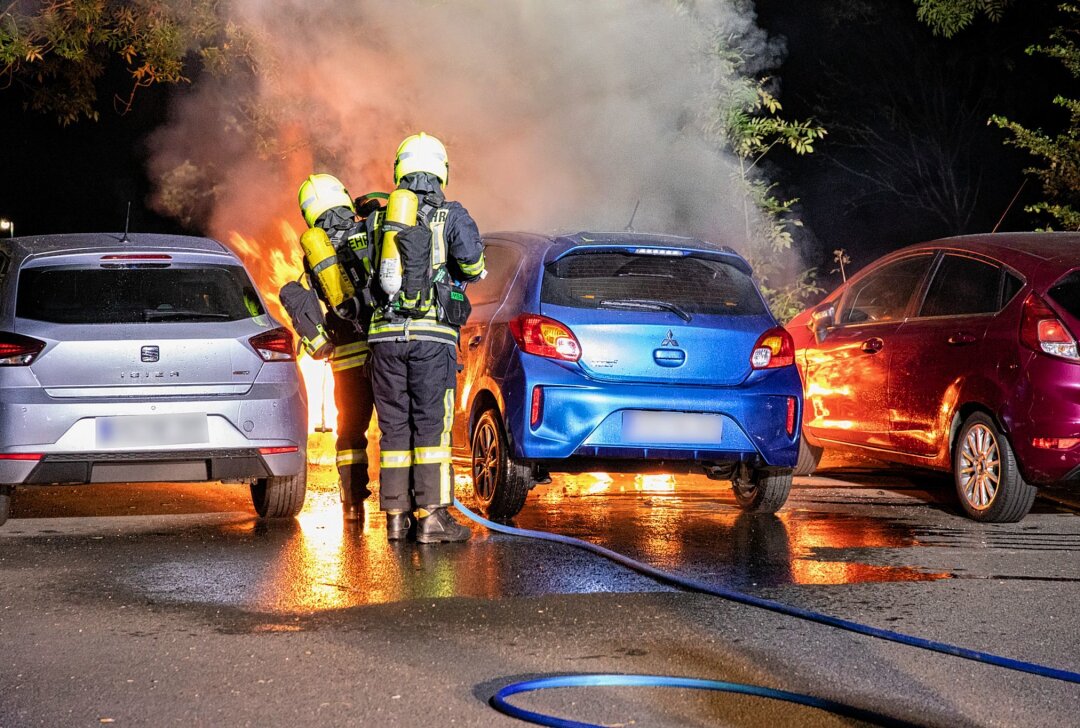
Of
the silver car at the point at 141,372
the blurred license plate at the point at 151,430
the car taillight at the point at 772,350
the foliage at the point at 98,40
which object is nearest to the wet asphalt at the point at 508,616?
the silver car at the point at 141,372

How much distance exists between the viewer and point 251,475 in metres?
7.31

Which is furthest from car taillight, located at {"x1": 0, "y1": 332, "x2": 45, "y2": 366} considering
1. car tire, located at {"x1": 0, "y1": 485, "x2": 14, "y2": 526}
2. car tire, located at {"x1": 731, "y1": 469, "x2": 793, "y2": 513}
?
car tire, located at {"x1": 731, "y1": 469, "x2": 793, "y2": 513}

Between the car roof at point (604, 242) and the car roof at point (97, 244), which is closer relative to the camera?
the car roof at point (97, 244)

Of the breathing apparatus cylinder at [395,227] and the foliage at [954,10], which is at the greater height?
the foliage at [954,10]

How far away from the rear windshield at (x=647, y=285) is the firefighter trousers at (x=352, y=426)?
1185mm

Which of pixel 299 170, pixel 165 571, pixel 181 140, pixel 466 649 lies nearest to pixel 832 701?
pixel 466 649

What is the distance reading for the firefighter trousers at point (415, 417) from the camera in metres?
7.00

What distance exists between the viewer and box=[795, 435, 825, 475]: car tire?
9969 millimetres

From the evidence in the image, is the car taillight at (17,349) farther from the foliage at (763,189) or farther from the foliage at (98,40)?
the foliage at (763,189)

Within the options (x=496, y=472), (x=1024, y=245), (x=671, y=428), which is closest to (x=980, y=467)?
(x=1024, y=245)

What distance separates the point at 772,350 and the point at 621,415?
946 mm

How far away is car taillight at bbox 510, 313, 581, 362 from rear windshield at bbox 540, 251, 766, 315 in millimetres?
148

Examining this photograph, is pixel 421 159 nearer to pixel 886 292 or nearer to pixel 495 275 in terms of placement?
pixel 495 275

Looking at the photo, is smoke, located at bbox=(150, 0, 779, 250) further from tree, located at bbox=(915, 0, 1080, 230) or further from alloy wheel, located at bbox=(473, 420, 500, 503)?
alloy wheel, located at bbox=(473, 420, 500, 503)
